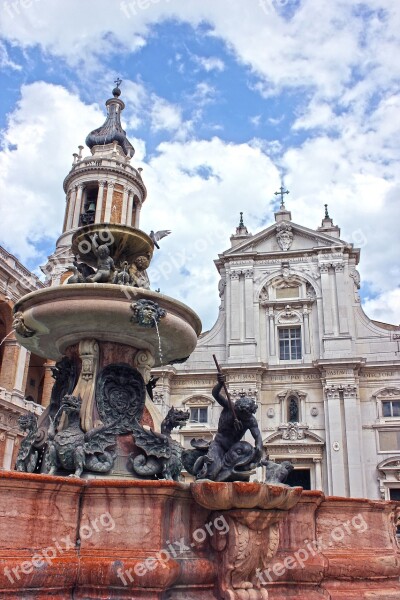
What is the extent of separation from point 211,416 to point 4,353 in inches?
409

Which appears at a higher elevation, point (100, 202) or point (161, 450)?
point (100, 202)

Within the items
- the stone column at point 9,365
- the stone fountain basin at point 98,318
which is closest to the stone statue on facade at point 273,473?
the stone fountain basin at point 98,318

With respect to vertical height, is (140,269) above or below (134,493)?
above

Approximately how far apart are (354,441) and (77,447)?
874 inches

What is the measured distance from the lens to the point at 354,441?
26406mm

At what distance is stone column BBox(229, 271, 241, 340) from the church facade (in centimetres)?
5

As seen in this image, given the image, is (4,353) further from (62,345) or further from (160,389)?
(62,345)

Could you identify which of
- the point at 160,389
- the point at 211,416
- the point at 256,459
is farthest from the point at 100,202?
the point at 256,459

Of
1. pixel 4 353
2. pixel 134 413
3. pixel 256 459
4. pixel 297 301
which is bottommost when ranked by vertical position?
pixel 256 459

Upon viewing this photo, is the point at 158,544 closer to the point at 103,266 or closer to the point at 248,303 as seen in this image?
the point at 103,266

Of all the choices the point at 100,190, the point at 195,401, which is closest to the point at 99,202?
the point at 100,190

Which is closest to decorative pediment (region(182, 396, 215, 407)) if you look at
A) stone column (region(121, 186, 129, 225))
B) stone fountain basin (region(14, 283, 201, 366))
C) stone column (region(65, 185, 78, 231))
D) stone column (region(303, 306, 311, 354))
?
stone column (region(303, 306, 311, 354))

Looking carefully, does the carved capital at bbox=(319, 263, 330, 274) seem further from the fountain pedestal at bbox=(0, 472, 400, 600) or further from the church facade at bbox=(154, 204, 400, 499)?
the fountain pedestal at bbox=(0, 472, 400, 600)

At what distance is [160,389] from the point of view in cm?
2917
